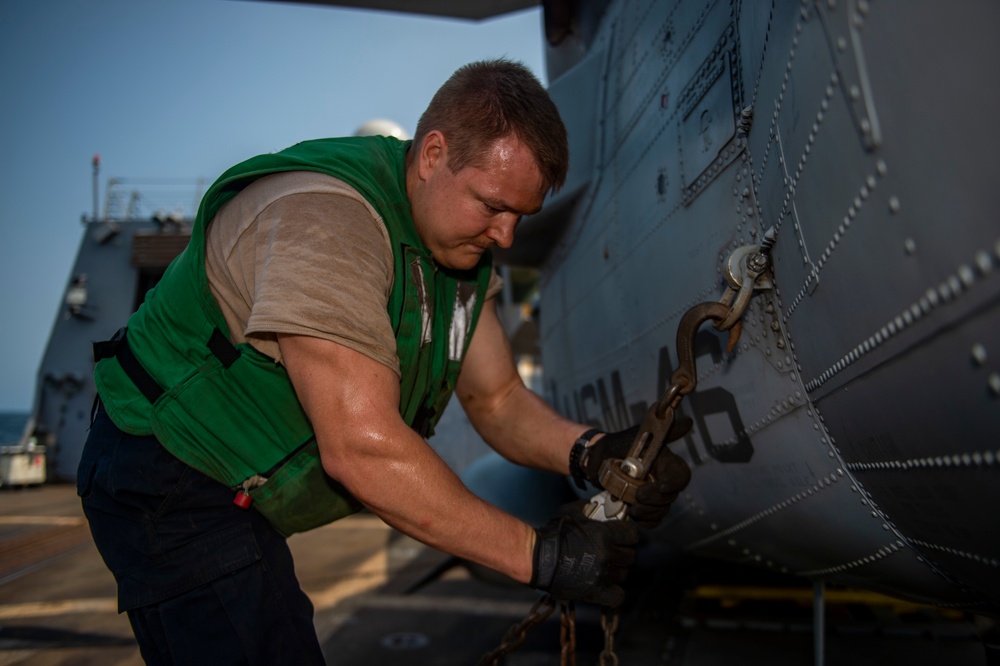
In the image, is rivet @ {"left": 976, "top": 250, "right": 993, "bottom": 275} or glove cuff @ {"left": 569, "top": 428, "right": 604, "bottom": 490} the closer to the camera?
rivet @ {"left": 976, "top": 250, "right": 993, "bottom": 275}

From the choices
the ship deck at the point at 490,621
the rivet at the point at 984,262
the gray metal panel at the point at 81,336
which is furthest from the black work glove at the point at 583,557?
the gray metal panel at the point at 81,336

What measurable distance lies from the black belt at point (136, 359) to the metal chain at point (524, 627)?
114 cm

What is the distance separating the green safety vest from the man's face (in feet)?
0.20

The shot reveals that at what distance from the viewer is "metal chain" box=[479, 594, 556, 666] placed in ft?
6.73

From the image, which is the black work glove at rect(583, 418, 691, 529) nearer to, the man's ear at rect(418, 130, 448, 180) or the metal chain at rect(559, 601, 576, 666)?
the metal chain at rect(559, 601, 576, 666)

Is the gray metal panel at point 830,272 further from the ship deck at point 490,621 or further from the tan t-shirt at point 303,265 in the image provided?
the ship deck at point 490,621

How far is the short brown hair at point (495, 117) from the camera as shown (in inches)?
70.9

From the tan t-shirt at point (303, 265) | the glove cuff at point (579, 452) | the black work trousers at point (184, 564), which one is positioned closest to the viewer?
the tan t-shirt at point (303, 265)

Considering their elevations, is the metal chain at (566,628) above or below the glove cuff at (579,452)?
below

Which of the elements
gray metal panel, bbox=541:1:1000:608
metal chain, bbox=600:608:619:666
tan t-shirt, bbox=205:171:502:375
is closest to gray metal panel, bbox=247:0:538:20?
gray metal panel, bbox=541:1:1000:608

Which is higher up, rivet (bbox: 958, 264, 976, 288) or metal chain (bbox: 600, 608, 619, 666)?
rivet (bbox: 958, 264, 976, 288)

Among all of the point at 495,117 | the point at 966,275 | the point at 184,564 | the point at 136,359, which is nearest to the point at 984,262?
the point at 966,275

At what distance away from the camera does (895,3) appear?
3.26 feet

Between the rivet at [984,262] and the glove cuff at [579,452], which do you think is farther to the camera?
the glove cuff at [579,452]
